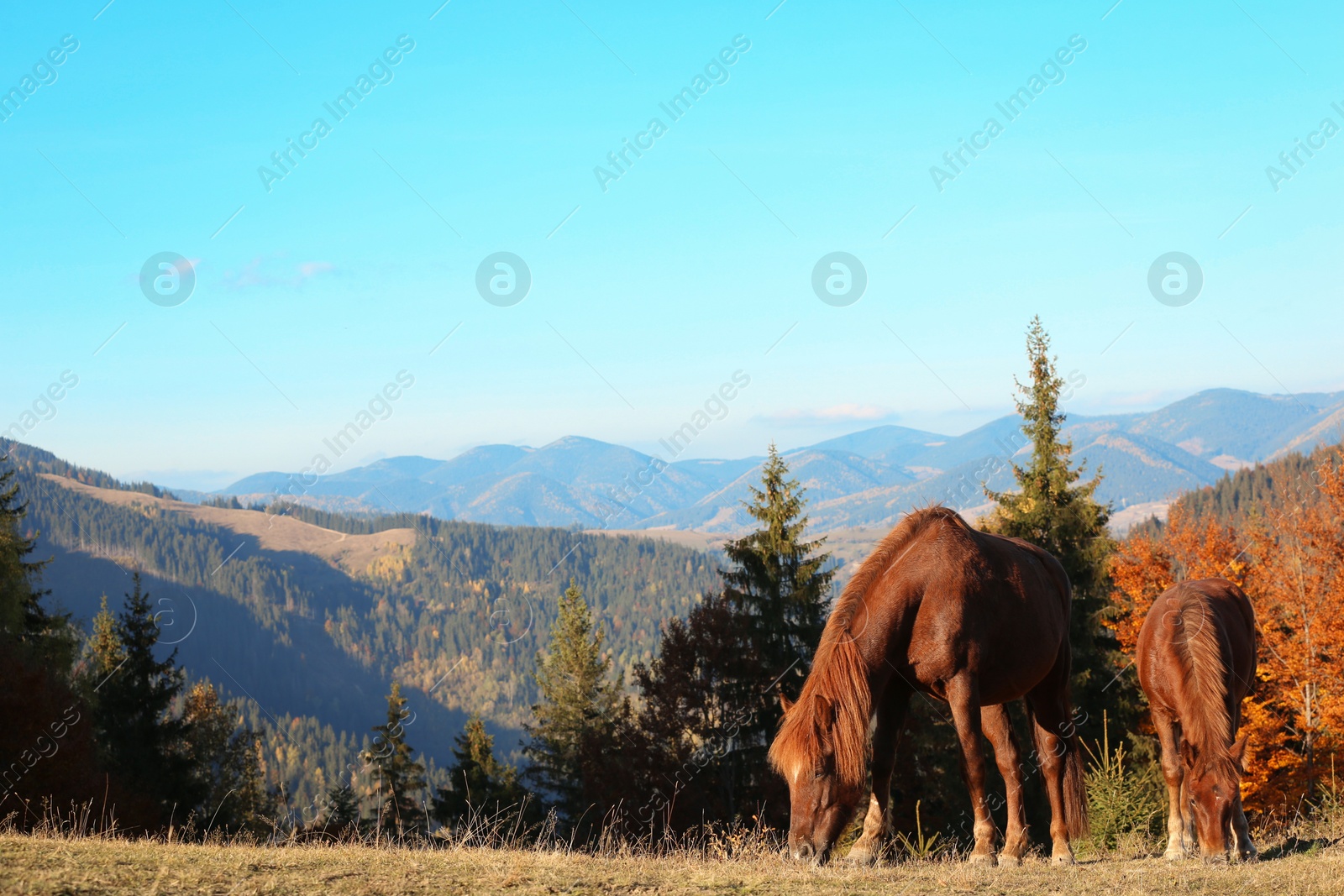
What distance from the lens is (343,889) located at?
5266mm

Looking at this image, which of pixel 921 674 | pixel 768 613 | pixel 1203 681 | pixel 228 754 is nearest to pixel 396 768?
pixel 228 754

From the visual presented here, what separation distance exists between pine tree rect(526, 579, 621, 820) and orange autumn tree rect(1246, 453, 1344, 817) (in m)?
26.9

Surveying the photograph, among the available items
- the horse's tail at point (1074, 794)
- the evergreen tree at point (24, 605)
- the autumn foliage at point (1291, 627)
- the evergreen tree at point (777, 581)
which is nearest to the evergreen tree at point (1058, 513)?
the autumn foliage at point (1291, 627)

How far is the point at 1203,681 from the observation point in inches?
333

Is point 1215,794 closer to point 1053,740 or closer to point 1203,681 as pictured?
point 1203,681

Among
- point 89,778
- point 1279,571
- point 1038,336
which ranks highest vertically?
point 1038,336

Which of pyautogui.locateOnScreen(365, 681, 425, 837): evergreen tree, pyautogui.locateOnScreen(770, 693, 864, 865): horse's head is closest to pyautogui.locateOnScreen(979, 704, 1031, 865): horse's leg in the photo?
pyautogui.locateOnScreen(770, 693, 864, 865): horse's head

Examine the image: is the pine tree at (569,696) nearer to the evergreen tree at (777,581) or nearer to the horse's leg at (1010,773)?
the evergreen tree at (777,581)

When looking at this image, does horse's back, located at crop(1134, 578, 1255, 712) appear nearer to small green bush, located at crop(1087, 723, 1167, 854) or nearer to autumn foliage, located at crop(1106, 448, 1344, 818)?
small green bush, located at crop(1087, 723, 1167, 854)

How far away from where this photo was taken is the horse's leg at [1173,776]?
8.61 metres

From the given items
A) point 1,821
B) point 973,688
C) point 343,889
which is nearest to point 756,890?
point 343,889

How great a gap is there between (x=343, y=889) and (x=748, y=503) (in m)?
29.0

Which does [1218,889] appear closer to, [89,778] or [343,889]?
[343,889]

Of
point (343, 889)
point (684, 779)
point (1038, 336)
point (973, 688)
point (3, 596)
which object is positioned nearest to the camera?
point (343, 889)
